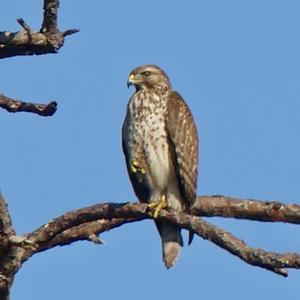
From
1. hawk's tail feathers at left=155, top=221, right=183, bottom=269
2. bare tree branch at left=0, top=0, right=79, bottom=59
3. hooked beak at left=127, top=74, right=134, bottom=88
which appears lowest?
hawk's tail feathers at left=155, top=221, right=183, bottom=269

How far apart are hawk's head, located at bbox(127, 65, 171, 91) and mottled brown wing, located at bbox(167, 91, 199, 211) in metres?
0.53

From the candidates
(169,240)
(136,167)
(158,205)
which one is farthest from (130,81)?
(169,240)

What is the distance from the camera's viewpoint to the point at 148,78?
816 centimetres

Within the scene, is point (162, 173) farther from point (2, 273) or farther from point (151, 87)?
point (2, 273)

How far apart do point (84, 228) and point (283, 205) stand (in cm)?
140

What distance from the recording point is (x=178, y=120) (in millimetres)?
7477

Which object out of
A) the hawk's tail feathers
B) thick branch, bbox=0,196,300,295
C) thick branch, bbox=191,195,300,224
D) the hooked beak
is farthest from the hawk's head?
thick branch, bbox=191,195,300,224

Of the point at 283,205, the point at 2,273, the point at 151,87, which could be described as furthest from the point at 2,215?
the point at 151,87

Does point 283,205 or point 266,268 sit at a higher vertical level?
point 283,205

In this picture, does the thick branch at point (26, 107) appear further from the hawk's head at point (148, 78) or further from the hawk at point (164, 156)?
the hawk's head at point (148, 78)

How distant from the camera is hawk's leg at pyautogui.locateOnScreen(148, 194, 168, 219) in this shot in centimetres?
678

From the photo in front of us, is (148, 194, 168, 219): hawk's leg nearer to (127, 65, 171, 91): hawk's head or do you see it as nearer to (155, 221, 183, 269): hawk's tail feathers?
(155, 221, 183, 269): hawk's tail feathers

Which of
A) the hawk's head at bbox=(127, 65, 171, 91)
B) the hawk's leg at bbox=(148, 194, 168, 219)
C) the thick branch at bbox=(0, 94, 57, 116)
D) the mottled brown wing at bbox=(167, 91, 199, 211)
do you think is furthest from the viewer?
the hawk's head at bbox=(127, 65, 171, 91)

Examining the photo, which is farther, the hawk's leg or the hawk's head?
the hawk's head
